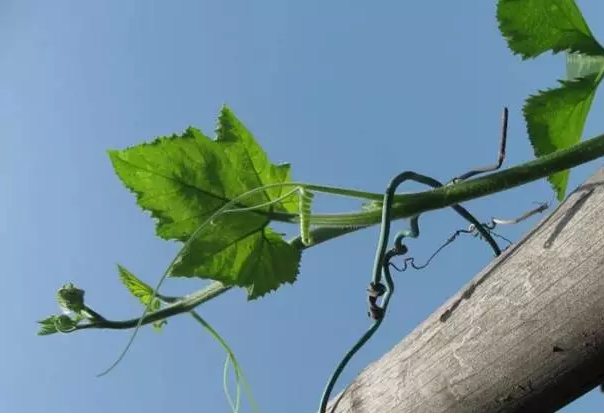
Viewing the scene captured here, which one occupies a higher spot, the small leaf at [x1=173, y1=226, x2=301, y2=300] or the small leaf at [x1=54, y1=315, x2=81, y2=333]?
the small leaf at [x1=54, y1=315, x2=81, y2=333]

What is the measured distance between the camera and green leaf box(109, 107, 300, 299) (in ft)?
2.11

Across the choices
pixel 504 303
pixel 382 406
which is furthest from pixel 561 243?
pixel 382 406

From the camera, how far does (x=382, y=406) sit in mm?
566

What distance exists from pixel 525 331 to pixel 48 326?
1.53 ft

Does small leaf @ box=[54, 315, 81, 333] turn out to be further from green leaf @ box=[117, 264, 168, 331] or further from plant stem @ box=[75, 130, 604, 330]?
plant stem @ box=[75, 130, 604, 330]

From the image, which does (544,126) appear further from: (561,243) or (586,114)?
(561,243)

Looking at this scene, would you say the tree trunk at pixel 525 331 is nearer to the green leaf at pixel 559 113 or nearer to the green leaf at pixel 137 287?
the green leaf at pixel 559 113

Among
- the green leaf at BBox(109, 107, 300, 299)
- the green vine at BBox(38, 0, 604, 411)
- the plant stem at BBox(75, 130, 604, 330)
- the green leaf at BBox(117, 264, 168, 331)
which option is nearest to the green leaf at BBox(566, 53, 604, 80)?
the green vine at BBox(38, 0, 604, 411)

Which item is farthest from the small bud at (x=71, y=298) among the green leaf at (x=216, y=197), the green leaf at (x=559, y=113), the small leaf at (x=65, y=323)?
the green leaf at (x=559, y=113)

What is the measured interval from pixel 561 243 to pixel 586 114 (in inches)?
9.1

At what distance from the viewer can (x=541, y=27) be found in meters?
0.69

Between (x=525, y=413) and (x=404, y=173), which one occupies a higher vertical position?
(x=404, y=173)

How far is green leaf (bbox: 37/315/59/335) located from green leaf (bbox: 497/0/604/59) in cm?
49

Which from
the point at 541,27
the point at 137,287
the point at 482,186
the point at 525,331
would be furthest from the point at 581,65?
the point at 137,287
